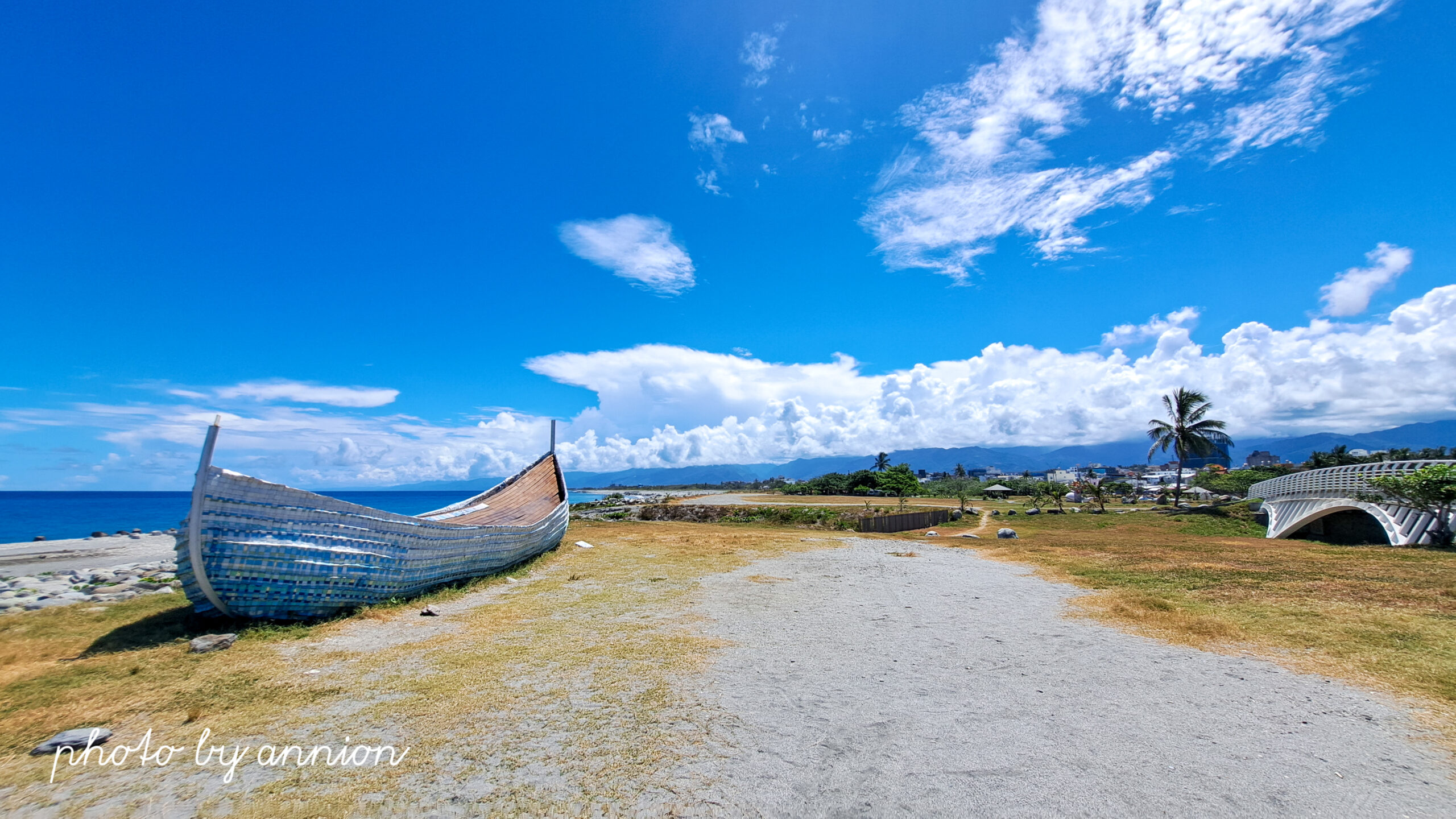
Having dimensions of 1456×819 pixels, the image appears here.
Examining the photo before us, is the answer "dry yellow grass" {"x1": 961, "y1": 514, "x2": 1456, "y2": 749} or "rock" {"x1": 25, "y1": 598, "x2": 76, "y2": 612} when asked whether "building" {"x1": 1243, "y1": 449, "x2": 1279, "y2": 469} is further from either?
"rock" {"x1": 25, "y1": 598, "x2": 76, "y2": 612}

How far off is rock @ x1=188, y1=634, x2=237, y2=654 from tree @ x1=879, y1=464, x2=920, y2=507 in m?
58.4

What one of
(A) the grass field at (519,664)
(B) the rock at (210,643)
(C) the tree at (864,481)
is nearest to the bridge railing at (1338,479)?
(A) the grass field at (519,664)

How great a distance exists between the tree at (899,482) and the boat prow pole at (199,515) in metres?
58.5

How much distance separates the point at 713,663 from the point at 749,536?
1998 centimetres

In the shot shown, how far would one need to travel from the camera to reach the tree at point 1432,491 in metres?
18.0

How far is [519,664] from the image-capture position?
24.4 ft

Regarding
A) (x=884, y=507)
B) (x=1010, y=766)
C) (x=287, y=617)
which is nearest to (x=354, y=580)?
(x=287, y=617)

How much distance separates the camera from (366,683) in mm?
6625

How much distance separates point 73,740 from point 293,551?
452 centimetres

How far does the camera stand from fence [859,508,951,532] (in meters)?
31.1

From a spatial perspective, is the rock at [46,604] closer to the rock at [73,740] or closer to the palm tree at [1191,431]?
the rock at [73,740]

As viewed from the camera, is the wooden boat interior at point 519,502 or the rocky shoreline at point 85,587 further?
Result: the wooden boat interior at point 519,502

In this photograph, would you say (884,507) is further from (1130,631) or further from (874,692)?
(874,692)

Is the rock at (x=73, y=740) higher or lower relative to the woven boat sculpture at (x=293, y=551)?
lower
